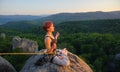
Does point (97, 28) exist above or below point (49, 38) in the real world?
below

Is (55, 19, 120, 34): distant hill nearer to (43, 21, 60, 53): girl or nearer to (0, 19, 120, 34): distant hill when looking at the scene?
(0, 19, 120, 34): distant hill

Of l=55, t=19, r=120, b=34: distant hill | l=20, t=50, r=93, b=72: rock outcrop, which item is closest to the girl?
l=20, t=50, r=93, b=72: rock outcrop

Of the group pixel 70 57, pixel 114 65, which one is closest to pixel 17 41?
pixel 114 65

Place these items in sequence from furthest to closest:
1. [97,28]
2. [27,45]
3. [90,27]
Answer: [90,27], [97,28], [27,45]

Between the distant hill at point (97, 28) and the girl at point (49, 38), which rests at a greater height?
the girl at point (49, 38)

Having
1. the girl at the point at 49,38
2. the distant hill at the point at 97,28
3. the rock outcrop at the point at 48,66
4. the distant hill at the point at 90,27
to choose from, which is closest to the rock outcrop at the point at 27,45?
the rock outcrop at the point at 48,66

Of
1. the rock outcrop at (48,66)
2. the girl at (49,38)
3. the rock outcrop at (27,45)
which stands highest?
the girl at (49,38)

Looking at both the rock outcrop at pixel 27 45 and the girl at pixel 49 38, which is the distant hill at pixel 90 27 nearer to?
the rock outcrop at pixel 27 45

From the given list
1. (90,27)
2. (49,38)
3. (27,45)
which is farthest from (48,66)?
(90,27)

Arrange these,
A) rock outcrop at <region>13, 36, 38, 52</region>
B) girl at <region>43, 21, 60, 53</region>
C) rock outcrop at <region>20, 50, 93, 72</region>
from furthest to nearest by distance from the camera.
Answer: rock outcrop at <region>13, 36, 38, 52</region>, rock outcrop at <region>20, 50, 93, 72</region>, girl at <region>43, 21, 60, 53</region>

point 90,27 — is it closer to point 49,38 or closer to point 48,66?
point 48,66

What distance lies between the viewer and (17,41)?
116 feet

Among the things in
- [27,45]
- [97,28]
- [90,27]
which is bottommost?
[90,27]

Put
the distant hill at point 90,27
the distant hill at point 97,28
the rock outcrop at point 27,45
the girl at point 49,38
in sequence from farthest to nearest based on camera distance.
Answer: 1. the distant hill at point 90,27
2. the distant hill at point 97,28
3. the rock outcrop at point 27,45
4. the girl at point 49,38
